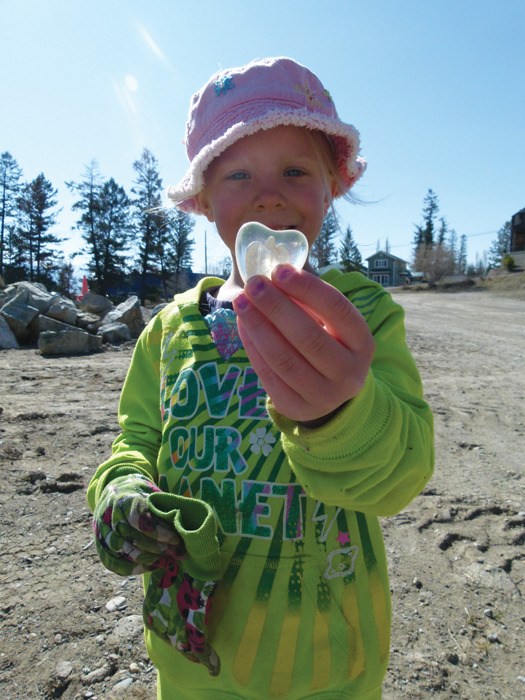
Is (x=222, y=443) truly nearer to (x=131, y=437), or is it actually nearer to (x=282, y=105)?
(x=131, y=437)

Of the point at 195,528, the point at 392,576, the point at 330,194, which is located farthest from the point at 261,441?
the point at 392,576

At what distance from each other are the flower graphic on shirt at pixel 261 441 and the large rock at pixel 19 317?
34.0 feet

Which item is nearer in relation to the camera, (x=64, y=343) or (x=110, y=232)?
(x=64, y=343)

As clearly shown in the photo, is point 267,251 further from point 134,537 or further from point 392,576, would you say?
point 392,576

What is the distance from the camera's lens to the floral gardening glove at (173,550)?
4.02 feet

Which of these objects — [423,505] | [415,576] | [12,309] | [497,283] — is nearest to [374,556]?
[415,576]

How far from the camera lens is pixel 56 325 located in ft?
35.1

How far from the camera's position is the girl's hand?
839 millimetres

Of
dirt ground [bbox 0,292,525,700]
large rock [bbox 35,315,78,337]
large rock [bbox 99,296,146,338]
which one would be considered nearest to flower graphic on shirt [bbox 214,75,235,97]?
dirt ground [bbox 0,292,525,700]

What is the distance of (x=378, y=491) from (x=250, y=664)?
1.97 ft

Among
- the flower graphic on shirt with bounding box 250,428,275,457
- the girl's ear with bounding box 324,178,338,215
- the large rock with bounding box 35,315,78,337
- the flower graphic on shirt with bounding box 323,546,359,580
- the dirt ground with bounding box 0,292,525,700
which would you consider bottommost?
the dirt ground with bounding box 0,292,525,700

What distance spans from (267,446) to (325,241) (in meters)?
1.06

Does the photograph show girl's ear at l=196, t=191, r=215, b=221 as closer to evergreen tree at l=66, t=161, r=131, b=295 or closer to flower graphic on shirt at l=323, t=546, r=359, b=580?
flower graphic on shirt at l=323, t=546, r=359, b=580

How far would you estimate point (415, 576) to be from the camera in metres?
2.81
